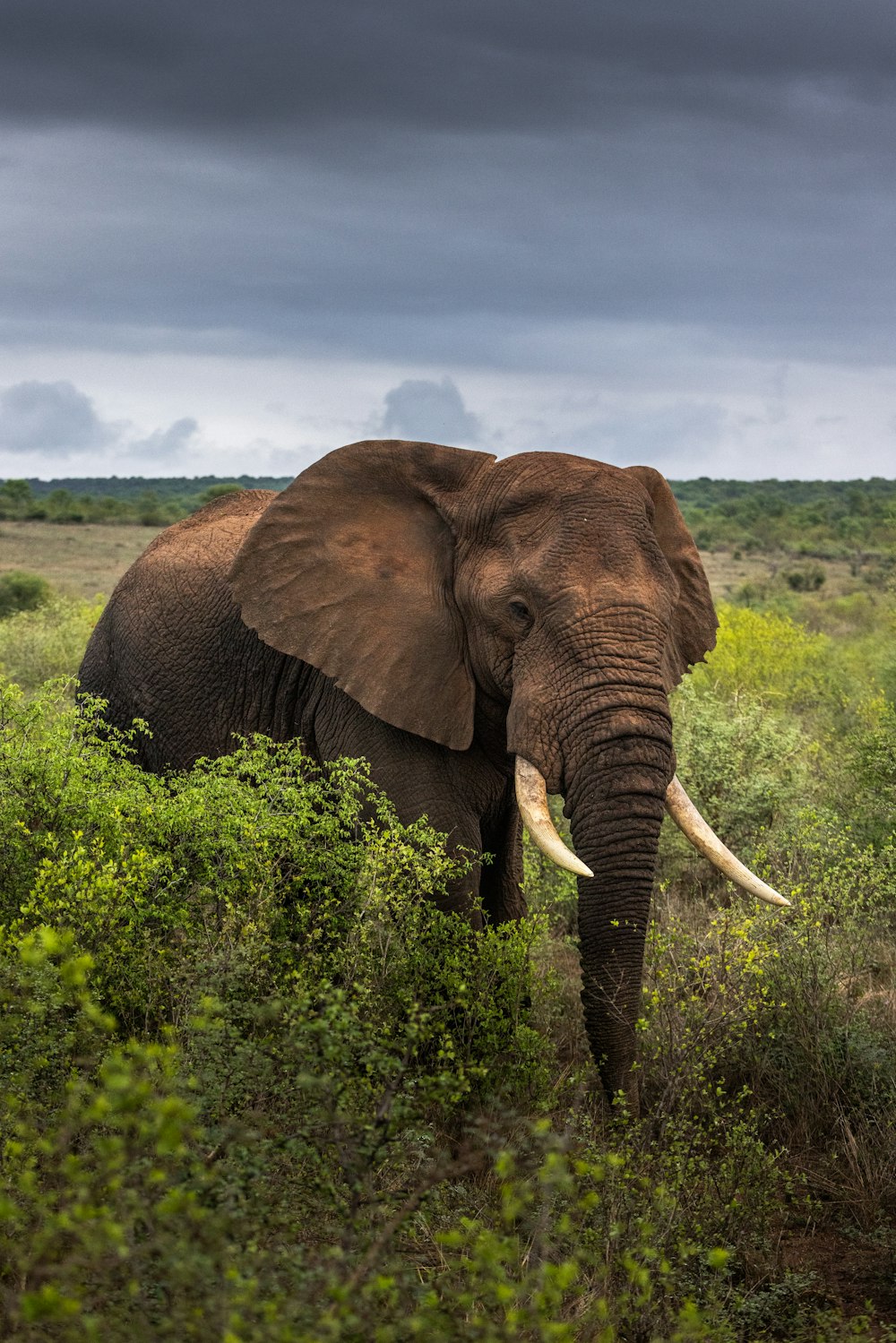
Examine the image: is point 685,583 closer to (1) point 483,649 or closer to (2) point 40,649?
(1) point 483,649

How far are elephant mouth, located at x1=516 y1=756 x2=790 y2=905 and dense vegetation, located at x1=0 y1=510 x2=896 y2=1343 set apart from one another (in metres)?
0.34

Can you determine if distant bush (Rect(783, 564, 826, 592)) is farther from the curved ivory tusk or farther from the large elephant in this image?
the curved ivory tusk

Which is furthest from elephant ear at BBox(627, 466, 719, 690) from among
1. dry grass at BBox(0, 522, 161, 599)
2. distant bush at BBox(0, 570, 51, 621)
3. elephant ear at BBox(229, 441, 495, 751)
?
dry grass at BBox(0, 522, 161, 599)

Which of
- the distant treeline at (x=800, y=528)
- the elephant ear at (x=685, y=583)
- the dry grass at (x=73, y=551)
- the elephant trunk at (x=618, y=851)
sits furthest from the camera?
the distant treeline at (x=800, y=528)

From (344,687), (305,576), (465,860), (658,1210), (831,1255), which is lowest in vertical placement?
(831,1255)

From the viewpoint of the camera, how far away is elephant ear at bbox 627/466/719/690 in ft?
23.7

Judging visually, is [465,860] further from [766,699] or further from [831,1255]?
[766,699]

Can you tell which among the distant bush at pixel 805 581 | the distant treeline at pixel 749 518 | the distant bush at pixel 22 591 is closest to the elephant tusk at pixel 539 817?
the distant bush at pixel 22 591

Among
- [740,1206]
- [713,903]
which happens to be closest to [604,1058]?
[740,1206]

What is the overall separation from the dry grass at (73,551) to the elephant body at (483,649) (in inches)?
1070

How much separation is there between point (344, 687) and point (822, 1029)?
3.07 metres

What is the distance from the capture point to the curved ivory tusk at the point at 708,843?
21.1 feet

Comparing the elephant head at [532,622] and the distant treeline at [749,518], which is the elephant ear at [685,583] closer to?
the elephant head at [532,622]

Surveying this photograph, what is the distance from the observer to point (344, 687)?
268 inches
